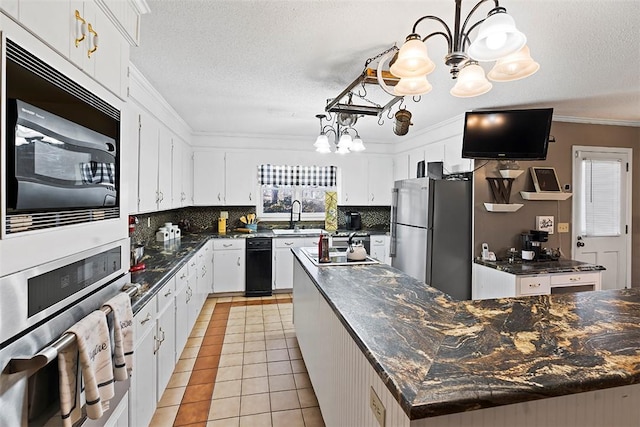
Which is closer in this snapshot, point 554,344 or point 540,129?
point 554,344

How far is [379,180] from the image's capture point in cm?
562

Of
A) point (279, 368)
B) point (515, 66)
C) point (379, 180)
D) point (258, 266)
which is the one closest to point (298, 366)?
point (279, 368)

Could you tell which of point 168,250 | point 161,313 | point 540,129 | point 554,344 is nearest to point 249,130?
point 168,250

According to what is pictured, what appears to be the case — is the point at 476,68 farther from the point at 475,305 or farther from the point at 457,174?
the point at 457,174

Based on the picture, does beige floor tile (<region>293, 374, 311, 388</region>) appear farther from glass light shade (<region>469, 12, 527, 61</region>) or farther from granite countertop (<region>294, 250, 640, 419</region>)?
glass light shade (<region>469, 12, 527, 61</region>)

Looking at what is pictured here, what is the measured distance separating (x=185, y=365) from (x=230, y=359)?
378mm

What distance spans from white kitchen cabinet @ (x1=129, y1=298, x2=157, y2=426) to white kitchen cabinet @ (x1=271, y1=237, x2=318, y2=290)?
2868mm

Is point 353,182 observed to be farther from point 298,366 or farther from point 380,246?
point 298,366

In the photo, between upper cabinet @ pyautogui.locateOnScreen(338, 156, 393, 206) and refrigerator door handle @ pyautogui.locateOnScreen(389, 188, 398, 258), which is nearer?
refrigerator door handle @ pyautogui.locateOnScreen(389, 188, 398, 258)

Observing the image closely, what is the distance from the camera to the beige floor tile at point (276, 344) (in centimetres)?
322

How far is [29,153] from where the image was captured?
2.95ft

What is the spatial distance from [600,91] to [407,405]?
347 centimetres

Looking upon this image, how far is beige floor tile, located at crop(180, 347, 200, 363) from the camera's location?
3024 mm

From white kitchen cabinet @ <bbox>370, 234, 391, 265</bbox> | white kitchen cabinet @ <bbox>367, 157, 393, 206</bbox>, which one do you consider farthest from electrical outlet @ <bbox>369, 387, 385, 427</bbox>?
white kitchen cabinet @ <bbox>367, 157, 393, 206</bbox>
